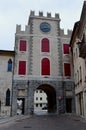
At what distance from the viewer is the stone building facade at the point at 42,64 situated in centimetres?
2770

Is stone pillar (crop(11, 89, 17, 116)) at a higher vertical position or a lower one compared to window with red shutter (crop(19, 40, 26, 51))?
lower

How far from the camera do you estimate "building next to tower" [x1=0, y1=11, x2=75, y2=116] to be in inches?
1081

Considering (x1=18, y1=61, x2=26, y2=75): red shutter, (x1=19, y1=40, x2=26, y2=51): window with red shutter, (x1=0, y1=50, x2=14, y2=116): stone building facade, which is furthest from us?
(x1=19, y1=40, x2=26, y2=51): window with red shutter

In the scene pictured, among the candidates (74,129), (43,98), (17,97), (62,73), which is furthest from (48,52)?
(43,98)

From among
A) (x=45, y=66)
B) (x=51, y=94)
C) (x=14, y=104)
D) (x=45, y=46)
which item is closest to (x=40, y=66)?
(x=45, y=66)

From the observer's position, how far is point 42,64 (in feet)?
94.8

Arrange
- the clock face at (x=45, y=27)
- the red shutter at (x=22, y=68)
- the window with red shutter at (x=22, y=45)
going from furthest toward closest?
the clock face at (x=45, y=27), the window with red shutter at (x=22, y=45), the red shutter at (x=22, y=68)

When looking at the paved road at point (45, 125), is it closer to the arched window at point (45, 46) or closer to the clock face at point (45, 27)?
the arched window at point (45, 46)

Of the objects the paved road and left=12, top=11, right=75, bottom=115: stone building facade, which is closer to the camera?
→ the paved road

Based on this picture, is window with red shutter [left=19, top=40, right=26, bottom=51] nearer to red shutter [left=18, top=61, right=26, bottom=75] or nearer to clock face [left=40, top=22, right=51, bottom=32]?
red shutter [left=18, top=61, right=26, bottom=75]

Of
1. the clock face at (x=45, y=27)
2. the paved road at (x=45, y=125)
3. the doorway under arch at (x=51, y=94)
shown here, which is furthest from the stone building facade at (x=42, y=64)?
the paved road at (x=45, y=125)

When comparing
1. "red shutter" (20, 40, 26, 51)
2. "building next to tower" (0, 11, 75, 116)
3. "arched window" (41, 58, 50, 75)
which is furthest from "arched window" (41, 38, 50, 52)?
"red shutter" (20, 40, 26, 51)

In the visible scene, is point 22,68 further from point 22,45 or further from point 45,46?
point 45,46

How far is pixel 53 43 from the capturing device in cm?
3031
